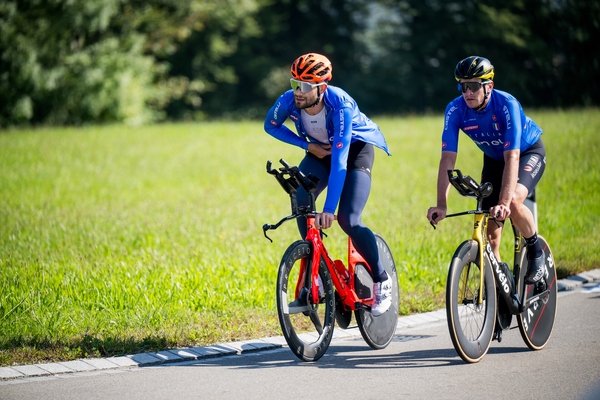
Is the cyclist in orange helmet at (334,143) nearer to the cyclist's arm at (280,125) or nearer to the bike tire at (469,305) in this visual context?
the cyclist's arm at (280,125)

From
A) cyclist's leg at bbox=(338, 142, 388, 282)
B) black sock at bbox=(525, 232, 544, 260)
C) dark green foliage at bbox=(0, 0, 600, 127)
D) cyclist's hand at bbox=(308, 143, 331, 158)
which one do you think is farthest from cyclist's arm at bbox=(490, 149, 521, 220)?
dark green foliage at bbox=(0, 0, 600, 127)

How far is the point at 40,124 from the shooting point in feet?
116

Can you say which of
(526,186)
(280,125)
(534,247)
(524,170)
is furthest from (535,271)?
(280,125)

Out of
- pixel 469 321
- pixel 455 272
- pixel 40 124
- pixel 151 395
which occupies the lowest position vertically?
pixel 151 395

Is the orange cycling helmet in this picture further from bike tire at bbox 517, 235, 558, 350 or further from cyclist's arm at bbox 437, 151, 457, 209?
bike tire at bbox 517, 235, 558, 350

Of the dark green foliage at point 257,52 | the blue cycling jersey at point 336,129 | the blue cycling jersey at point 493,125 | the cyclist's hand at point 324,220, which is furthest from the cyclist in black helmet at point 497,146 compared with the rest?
the dark green foliage at point 257,52

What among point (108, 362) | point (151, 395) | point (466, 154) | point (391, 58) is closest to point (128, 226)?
point (108, 362)

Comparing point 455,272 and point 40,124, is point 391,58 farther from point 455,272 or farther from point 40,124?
point 455,272

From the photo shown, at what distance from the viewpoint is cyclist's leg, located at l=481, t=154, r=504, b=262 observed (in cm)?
672

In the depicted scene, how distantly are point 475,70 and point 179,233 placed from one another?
6.90 metres

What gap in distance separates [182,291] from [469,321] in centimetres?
323

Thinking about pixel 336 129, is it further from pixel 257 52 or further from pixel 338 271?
pixel 257 52

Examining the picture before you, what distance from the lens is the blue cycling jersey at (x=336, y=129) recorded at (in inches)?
240

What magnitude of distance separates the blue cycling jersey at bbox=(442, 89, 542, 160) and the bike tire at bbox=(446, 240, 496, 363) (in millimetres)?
908
